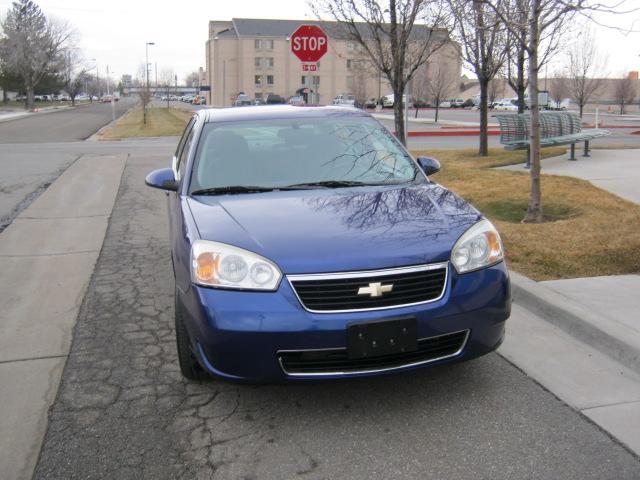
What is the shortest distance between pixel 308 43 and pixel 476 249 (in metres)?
9.41

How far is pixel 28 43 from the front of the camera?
84.2m

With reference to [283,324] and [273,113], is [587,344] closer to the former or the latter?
[283,324]

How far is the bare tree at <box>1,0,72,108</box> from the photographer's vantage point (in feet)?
268

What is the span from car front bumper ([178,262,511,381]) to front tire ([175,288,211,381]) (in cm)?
18

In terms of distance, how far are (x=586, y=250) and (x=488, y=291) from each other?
126 inches

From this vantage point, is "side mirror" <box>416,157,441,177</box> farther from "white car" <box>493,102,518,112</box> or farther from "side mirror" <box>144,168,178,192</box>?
"white car" <box>493,102,518,112</box>

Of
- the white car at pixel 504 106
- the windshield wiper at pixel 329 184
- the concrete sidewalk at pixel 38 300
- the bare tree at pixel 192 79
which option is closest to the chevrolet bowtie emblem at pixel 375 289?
the windshield wiper at pixel 329 184

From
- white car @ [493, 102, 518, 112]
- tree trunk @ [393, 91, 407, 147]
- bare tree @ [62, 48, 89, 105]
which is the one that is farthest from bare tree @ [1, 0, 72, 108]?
tree trunk @ [393, 91, 407, 147]

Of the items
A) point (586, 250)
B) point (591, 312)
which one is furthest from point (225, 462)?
point (586, 250)

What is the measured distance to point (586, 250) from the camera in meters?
6.06

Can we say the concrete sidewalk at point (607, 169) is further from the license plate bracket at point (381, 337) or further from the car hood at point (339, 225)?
the license plate bracket at point (381, 337)

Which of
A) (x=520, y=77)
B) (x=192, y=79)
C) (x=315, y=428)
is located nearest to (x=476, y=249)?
(x=315, y=428)

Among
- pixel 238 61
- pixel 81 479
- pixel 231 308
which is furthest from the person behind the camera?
pixel 238 61

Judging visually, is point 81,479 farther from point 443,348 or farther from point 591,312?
point 591,312
